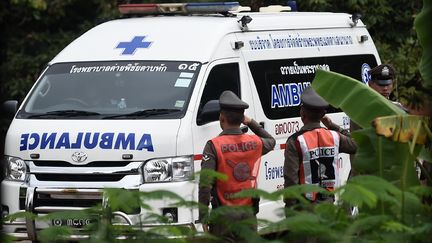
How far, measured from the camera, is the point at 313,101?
28.7 feet

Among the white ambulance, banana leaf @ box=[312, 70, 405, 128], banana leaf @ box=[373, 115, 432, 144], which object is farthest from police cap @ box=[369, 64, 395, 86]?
banana leaf @ box=[373, 115, 432, 144]

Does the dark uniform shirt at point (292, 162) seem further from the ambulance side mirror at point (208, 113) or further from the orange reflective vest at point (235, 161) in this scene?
the ambulance side mirror at point (208, 113)

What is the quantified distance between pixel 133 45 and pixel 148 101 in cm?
90

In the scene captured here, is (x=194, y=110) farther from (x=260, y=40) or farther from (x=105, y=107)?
(x=260, y=40)

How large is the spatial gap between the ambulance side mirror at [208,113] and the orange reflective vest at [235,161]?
1.74 m

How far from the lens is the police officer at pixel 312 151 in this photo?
866cm

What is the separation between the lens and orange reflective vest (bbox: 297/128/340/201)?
8695 millimetres

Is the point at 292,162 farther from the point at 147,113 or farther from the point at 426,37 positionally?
the point at 147,113

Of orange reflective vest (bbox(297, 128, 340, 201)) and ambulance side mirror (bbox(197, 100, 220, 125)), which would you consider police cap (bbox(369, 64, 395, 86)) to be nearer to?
ambulance side mirror (bbox(197, 100, 220, 125))

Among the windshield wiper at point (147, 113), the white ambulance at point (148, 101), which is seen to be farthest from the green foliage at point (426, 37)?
the windshield wiper at point (147, 113)

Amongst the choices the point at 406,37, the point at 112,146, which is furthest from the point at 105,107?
the point at 406,37

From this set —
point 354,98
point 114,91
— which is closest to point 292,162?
point 354,98

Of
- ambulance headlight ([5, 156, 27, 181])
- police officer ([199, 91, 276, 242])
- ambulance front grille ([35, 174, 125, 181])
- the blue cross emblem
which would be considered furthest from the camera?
the blue cross emblem

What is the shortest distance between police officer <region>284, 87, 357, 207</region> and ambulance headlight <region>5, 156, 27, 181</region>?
2.99 meters
